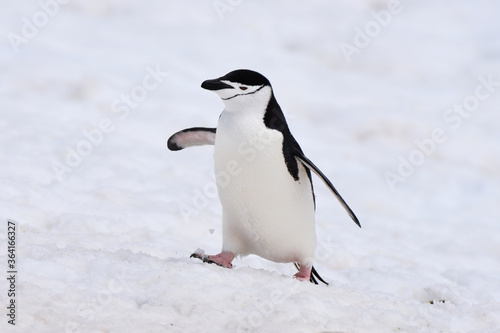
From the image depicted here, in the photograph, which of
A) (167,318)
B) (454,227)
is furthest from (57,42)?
(167,318)

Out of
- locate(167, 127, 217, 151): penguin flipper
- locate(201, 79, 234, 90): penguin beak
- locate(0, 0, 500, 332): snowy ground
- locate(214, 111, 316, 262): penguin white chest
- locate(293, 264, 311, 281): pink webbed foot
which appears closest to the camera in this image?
locate(0, 0, 500, 332): snowy ground

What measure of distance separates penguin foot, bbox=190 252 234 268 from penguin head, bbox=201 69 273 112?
0.68 metres

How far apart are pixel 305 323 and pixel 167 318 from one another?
47 centimetres

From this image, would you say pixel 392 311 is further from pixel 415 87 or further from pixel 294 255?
pixel 415 87

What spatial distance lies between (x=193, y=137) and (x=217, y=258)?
74 cm

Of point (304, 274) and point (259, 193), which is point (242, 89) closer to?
point (259, 193)

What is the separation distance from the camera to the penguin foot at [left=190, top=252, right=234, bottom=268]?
293 centimetres

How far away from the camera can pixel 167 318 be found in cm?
214

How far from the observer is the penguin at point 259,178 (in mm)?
2865

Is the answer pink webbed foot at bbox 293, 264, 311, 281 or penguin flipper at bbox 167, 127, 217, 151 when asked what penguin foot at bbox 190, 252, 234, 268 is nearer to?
pink webbed foot at bbox 293, 264, 311, 281

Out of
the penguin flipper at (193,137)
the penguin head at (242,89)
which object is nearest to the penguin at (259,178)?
the penguin head at (242,89)

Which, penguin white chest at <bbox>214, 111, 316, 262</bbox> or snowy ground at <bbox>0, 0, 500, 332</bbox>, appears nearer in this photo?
snowy ground at <bbox>0, 0, 500, 332</bbox>

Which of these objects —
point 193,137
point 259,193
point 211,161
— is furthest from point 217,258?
point 211,161

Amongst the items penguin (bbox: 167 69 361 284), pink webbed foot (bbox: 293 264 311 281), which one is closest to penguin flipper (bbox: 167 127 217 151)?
penguin (bbox: 167 69 361 284)
